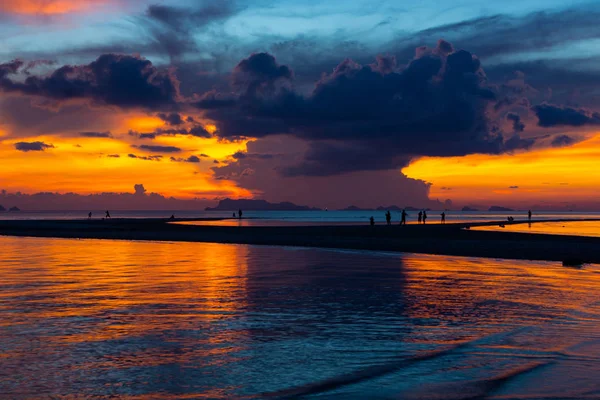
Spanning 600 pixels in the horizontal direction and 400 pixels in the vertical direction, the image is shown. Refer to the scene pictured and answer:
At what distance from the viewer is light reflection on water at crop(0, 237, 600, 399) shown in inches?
385

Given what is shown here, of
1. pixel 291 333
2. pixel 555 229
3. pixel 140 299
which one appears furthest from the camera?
pixel 555 229

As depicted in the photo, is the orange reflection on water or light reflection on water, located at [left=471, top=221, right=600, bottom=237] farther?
light reflection on water, located at [left=471, top=221, right=600, bottom=237]

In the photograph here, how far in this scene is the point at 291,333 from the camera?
13789 mm

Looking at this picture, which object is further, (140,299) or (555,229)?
(555,229)

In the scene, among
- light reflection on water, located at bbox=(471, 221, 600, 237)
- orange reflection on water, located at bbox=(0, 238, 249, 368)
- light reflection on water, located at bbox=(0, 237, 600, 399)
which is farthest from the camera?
light reflection on water, located at bbox=(471, 221, 600, 237)

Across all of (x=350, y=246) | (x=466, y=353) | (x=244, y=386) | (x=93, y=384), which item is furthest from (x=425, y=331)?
(x=350, y=246)

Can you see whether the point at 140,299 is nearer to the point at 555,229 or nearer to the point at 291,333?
the point at 291,333

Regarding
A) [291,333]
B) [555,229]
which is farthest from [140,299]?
[555,229]

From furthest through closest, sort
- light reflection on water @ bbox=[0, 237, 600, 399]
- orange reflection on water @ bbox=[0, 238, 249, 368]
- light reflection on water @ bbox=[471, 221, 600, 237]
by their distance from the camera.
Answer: light reflection on water @ bbox=[471, 221, 600, 237] → orange reflection on water @ bbox=[0, 238, 249, 368] → light reflection on water @ bbox=[0, 237, 600, 399]

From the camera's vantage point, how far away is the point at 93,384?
31.7 ft

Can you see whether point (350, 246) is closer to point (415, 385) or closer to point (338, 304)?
point (338, 304)

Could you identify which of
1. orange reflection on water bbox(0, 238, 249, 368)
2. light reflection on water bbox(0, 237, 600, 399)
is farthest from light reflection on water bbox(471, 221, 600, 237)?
orange reflection on water bbox(0, 238, 249, 368)

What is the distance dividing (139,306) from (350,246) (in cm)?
3000

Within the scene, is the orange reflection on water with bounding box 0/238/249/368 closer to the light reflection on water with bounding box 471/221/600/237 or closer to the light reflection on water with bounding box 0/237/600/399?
the light reflection on water with bounding box 0/237/600/399
